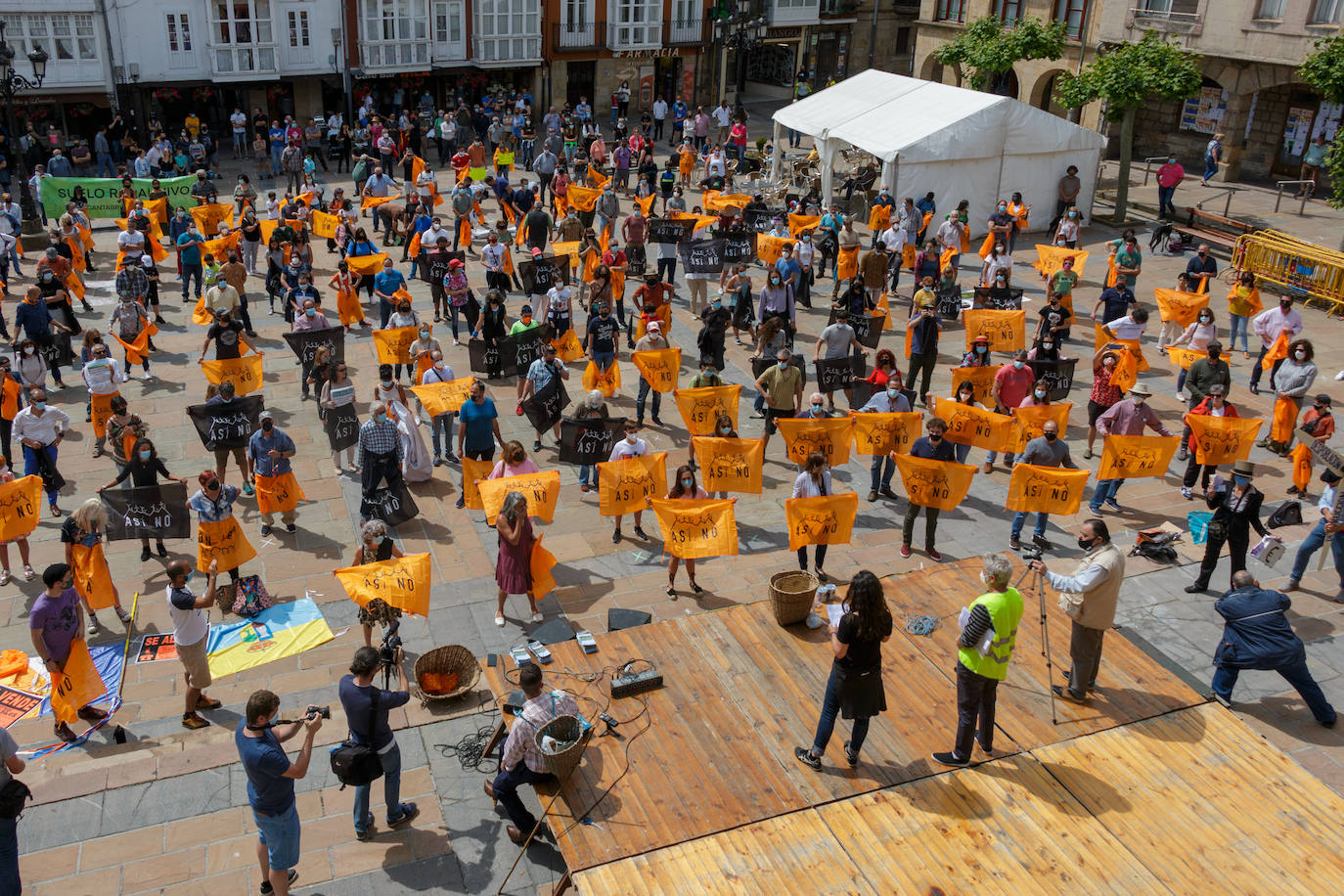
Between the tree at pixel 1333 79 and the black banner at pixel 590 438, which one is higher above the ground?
the tree at pixel 1333 79

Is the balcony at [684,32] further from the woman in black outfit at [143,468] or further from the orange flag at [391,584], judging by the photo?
the orange flag at [391,584]

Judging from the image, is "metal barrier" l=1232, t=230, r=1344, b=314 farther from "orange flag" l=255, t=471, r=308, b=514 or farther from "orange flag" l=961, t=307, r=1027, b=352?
"orange flag" l=255, t=471, r=308, b=514

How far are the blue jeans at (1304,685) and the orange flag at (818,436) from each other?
5.12 meters

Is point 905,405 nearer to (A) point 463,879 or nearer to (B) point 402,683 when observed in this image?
(B) point 402,683

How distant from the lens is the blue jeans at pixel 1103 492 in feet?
47.6

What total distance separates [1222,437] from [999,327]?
4905 millimetres

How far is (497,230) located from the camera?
835 inches

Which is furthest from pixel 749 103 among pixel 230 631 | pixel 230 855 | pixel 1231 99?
pixel 230 855

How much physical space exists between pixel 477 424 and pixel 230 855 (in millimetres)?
6081

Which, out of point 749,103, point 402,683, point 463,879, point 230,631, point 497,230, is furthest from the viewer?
point 749,103

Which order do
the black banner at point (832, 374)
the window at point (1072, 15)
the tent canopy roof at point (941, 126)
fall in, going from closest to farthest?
the black banner at point (832, 374) < the tent canopy roof at point (941, 126) < the window at point (1072, 15)

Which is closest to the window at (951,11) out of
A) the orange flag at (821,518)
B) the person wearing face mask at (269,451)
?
the orange flag at (821,518)

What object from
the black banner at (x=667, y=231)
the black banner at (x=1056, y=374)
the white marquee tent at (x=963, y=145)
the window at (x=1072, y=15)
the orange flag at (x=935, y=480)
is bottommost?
the orange flag at (x=935, y=480)

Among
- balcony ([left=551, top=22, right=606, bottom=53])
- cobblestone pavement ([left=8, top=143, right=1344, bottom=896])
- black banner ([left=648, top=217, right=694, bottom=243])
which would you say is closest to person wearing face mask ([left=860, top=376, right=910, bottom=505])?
cobblestone pavement ([left=8, top=143, right=1344, bottom=896])
